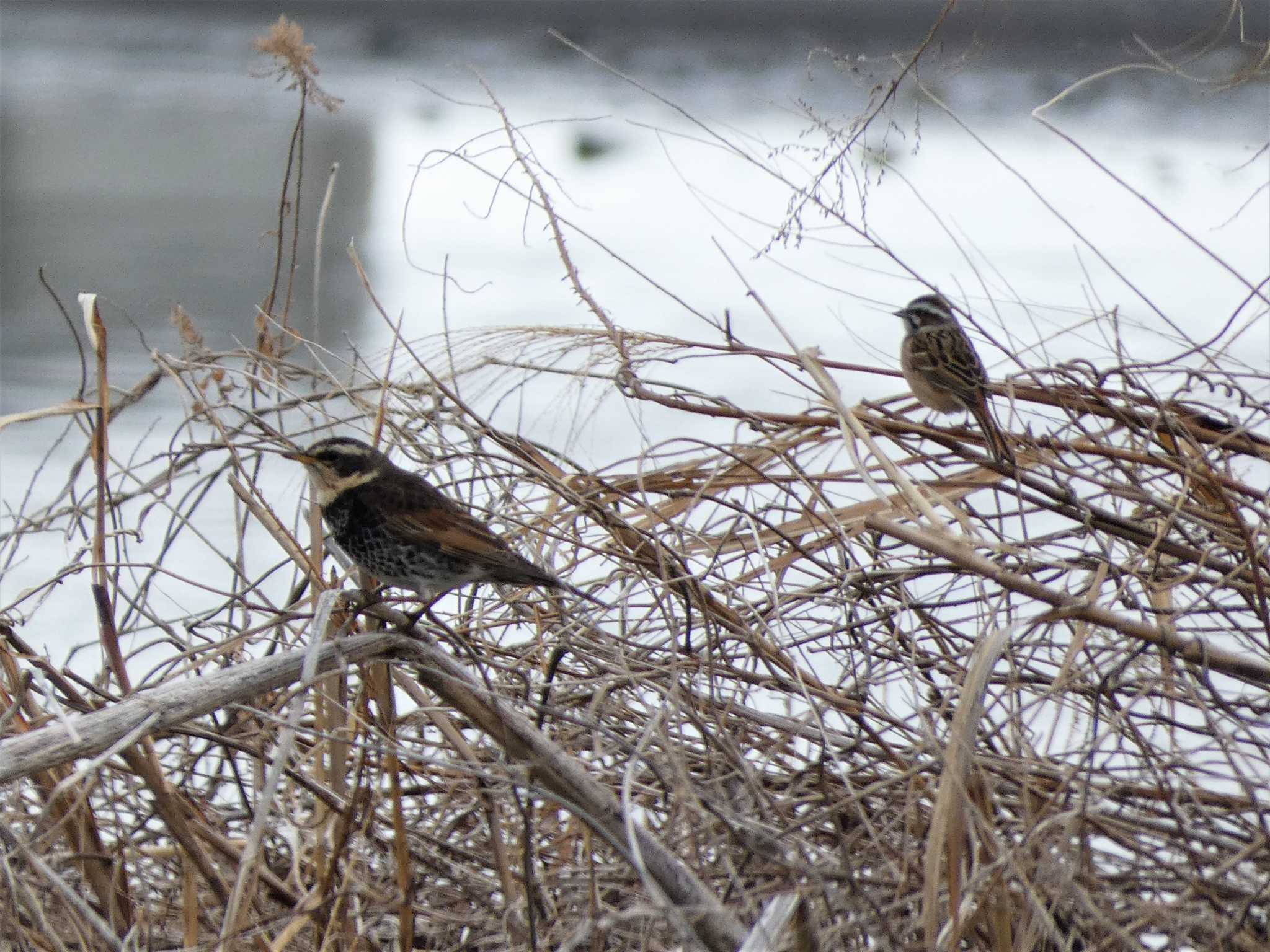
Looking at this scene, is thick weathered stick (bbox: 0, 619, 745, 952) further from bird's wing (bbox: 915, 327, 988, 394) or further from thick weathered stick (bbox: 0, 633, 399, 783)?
bird's wing (bbox: 915, 327, 988, 394)

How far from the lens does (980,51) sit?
229cm

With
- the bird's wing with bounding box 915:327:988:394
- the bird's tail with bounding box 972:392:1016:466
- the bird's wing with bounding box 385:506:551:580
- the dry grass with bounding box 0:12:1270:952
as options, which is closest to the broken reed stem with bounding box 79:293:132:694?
the dry grass with bounding box 0:12:1270:952

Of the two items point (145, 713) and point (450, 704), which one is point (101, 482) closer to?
point (145, 713)

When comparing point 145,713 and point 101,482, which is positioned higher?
point 101,482

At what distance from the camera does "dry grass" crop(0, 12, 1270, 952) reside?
145cm

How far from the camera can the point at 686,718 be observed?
183 centimetres

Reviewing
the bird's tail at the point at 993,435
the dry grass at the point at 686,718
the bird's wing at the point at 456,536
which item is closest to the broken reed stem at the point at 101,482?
the dry grass at the point at 686,718

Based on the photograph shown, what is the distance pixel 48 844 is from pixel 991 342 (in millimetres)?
1493

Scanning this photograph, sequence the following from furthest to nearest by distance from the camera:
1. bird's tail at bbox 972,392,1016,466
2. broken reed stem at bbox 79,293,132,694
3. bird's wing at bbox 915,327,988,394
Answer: bird's wing at bbox 915,327,988,394 < bird's tail at bbox 972,392,1016,466 < broken reed stem at bbox 79,293,132,694

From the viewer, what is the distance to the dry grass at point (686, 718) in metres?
1.45

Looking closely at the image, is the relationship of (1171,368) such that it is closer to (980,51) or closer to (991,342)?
(991,342)

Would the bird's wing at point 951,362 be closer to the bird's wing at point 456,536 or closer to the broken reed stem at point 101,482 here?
the bird's wing at point 456,536

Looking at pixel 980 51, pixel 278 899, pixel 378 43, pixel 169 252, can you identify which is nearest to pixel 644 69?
pixel 378 43

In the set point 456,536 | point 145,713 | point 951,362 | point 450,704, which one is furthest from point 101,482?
point 951,362
